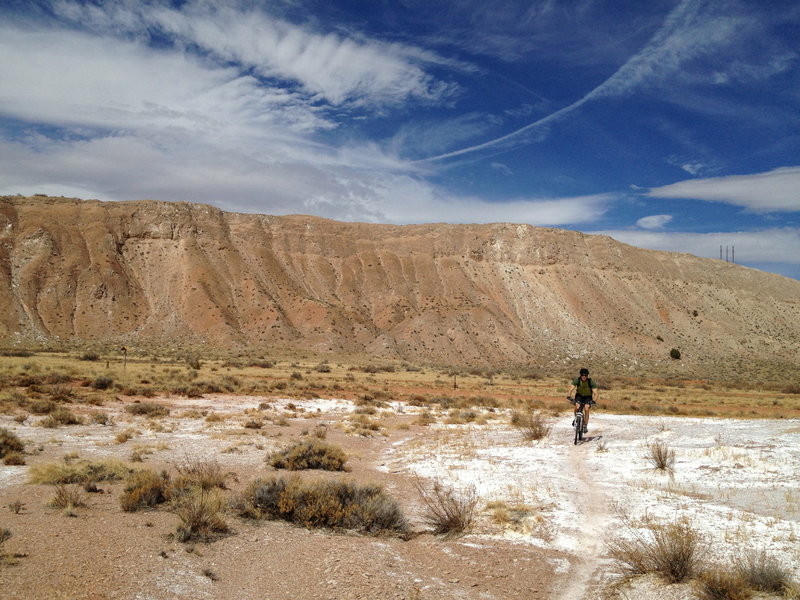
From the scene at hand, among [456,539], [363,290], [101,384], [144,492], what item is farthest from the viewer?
[363,290]

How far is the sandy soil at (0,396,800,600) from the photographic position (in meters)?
6.09

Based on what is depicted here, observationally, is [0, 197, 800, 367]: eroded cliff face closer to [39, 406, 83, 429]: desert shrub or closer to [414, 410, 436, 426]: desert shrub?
[414, 410, 436, 426]: desert shrub

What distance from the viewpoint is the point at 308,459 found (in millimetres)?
12617

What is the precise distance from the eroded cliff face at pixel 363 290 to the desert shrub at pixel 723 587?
60548 millimetres

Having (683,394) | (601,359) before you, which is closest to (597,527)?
(683,394)

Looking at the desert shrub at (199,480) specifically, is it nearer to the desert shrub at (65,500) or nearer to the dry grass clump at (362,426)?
the desert shrub at (65,500)

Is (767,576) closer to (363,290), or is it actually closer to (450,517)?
(450,517)

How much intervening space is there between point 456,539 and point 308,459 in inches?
210

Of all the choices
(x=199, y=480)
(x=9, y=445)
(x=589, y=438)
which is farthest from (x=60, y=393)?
(x=589, y=438)

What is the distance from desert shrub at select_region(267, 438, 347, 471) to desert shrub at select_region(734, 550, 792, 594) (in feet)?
27.6

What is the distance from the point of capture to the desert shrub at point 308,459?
12539 millimetres

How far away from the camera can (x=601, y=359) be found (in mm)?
70625

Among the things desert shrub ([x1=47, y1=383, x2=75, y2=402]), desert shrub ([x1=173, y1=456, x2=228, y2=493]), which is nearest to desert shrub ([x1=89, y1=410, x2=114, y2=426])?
desert shrub ([x1=47, y1=383, x2=75, y2=402])

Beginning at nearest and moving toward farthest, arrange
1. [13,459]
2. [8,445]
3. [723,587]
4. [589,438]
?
1. [723,587]
2. [13,459]
3. [8,445]
4. [589,438]
